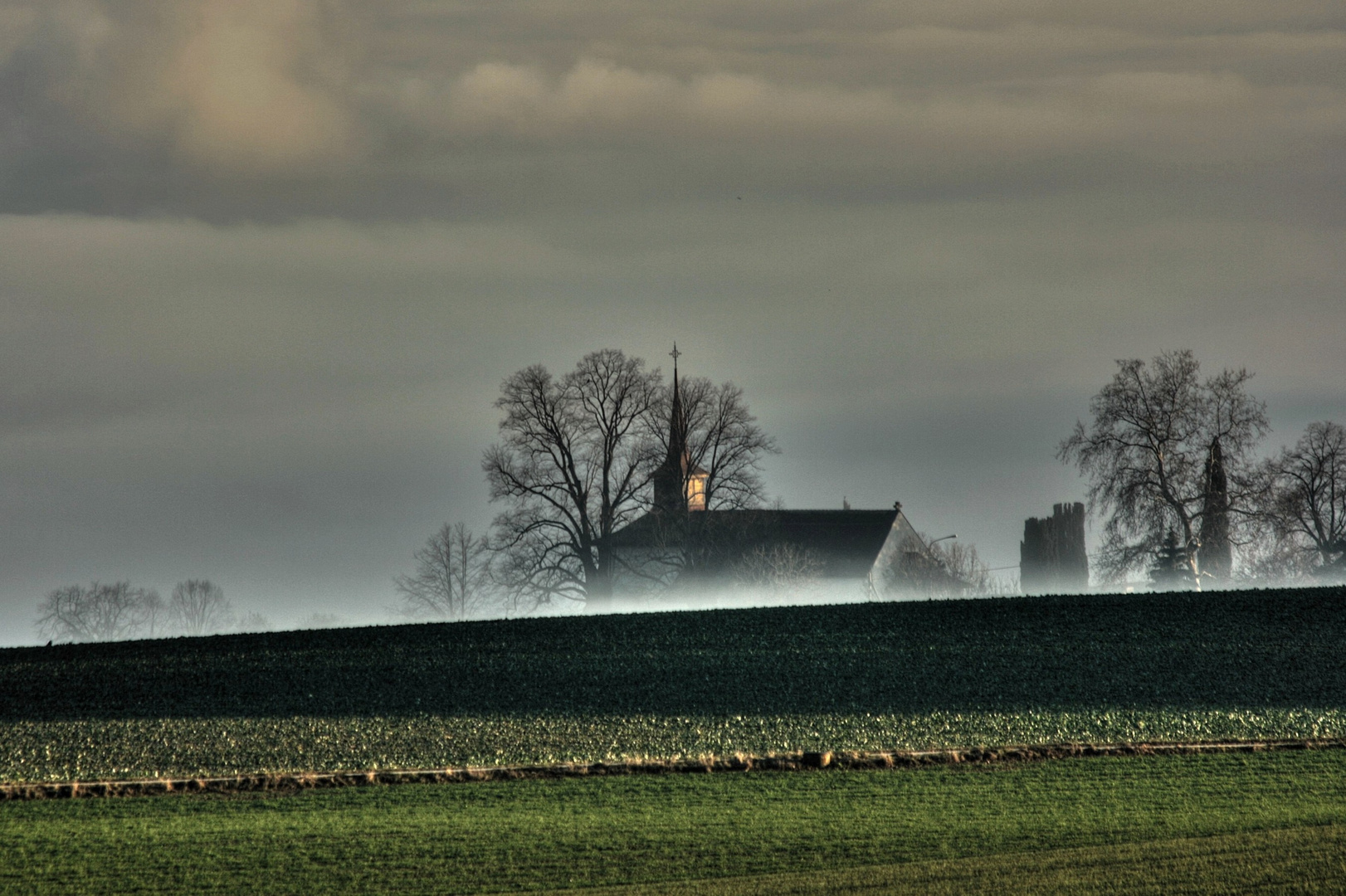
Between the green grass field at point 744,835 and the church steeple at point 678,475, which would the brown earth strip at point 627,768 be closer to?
the green grass field at point 744,835

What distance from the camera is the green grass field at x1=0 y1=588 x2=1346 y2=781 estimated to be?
71.9ft

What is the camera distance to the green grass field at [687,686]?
71.9 feet

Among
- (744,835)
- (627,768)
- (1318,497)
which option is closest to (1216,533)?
(1318,497)

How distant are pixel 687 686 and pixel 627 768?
23.2 ft

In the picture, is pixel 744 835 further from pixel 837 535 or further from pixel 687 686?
pixel 837 535

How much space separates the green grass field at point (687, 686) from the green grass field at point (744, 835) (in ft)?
8.87

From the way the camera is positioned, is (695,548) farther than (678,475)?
No

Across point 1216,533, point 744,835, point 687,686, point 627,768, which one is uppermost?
point 1216,533

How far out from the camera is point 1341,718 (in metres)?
22.8

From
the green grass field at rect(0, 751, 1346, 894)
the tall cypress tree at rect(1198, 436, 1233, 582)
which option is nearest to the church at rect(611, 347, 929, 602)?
the tall cypress tree at rect(1198, 436, 1233, 582)

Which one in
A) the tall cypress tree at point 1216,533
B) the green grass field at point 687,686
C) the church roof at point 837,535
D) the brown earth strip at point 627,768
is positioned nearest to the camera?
the brown earth strip at point 627,768

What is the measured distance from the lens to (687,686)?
26.8 m

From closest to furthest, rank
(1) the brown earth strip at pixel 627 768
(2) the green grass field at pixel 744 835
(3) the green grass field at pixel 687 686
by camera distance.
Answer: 1. (2) the green grass field at pixel 744 835
2. (1) the brown earth strip at pixel 627 768
3. (3) the green grass field at pixel 687 686

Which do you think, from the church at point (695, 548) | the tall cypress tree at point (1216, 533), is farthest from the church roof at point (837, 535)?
the tall cypress tree at point (1216, 533)
